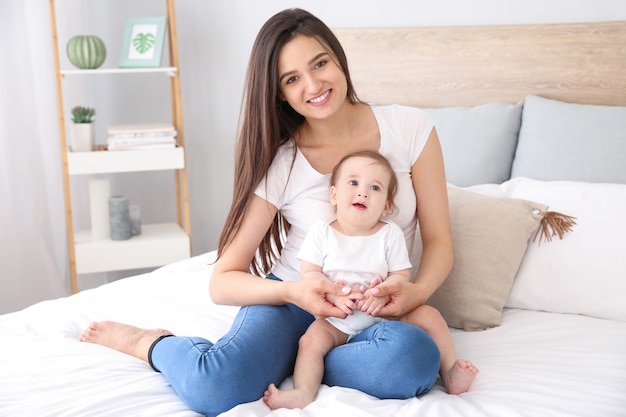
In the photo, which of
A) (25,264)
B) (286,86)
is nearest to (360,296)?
(286,86)

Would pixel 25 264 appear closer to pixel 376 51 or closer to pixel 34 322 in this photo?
pixel 34 322

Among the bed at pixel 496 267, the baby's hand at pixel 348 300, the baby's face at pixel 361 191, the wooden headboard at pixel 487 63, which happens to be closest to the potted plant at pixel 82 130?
the bed at pixel 496 267

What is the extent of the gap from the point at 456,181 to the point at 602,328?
82cm

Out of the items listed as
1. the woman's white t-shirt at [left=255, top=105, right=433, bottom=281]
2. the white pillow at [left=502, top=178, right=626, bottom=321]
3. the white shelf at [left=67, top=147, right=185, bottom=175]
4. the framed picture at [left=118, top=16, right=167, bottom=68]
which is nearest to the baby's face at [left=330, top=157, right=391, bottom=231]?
the woman's white t-shirt at [left=255, top=105, right=433, bottom=281]

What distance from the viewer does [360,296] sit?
4.92 ft

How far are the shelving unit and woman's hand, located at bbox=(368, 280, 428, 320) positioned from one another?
60.5 inches

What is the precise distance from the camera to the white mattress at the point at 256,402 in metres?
1.34

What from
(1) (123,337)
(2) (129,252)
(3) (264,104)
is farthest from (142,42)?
(1) (123,337)

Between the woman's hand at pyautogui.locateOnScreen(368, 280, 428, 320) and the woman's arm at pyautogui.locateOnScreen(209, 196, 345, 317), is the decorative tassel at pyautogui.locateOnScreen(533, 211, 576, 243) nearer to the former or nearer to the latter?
the woman's hand at pyautogui.locateOnScreen(368, 280, 428, 320)

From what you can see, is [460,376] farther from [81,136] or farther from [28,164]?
[28,164]

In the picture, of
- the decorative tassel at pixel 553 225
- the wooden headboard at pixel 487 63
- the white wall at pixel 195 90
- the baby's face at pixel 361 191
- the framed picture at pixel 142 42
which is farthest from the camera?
the white wall at pixel 195 90

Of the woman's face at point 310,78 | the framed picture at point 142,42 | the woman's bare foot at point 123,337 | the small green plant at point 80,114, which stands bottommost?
the woman's bare foot at point 123,337

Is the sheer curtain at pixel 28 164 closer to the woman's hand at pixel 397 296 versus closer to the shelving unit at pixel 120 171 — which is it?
the shelving unit at pixel 120 171

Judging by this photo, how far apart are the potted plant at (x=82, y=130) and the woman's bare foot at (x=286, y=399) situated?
5.89 ft
